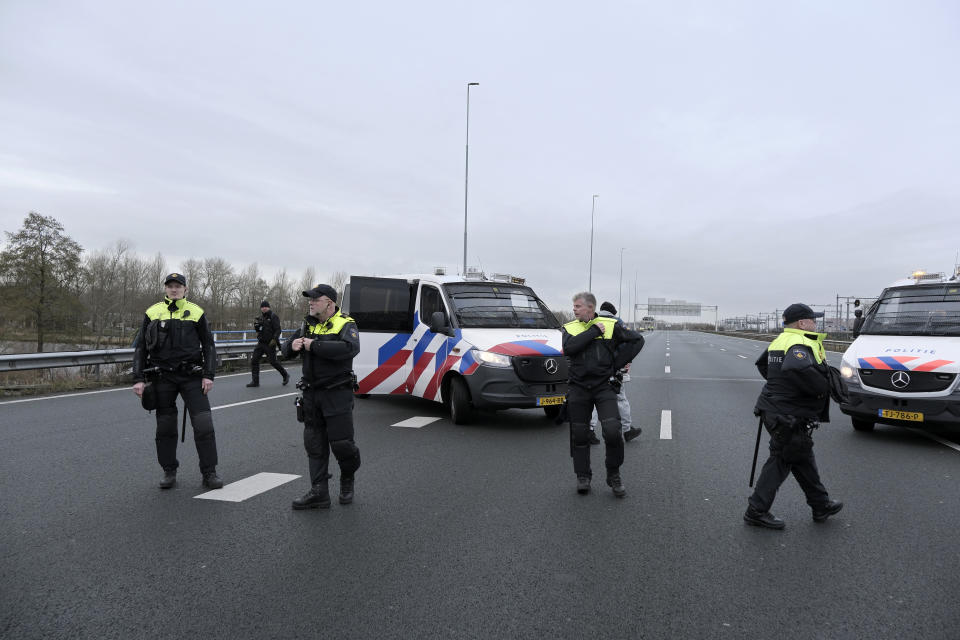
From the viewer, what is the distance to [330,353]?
495cm

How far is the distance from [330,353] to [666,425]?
231 inches

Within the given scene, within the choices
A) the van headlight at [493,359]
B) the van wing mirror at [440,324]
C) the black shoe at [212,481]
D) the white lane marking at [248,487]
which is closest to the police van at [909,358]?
the van headlight at [493,359]

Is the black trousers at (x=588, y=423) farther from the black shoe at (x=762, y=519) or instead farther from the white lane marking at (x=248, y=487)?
the white lane marking at (x=248, y=487)

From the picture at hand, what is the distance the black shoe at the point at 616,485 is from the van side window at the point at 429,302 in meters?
4.74

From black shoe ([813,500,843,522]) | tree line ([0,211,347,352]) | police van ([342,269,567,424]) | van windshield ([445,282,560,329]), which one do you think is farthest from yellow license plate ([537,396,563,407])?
tree line ([0,211,347,352])

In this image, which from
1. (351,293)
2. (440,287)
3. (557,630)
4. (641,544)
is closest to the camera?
(557,630)

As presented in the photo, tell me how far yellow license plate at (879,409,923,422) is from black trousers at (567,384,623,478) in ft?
13.7

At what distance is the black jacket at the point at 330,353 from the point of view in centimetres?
496

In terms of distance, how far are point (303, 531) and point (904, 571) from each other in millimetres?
3729

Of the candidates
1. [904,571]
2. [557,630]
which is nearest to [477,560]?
[557,630]

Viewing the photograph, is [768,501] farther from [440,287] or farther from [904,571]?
[440,287]

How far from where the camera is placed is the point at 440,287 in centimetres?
994

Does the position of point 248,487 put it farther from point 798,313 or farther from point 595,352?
point 798,313

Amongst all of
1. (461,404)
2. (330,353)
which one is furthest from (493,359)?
(330,353)
